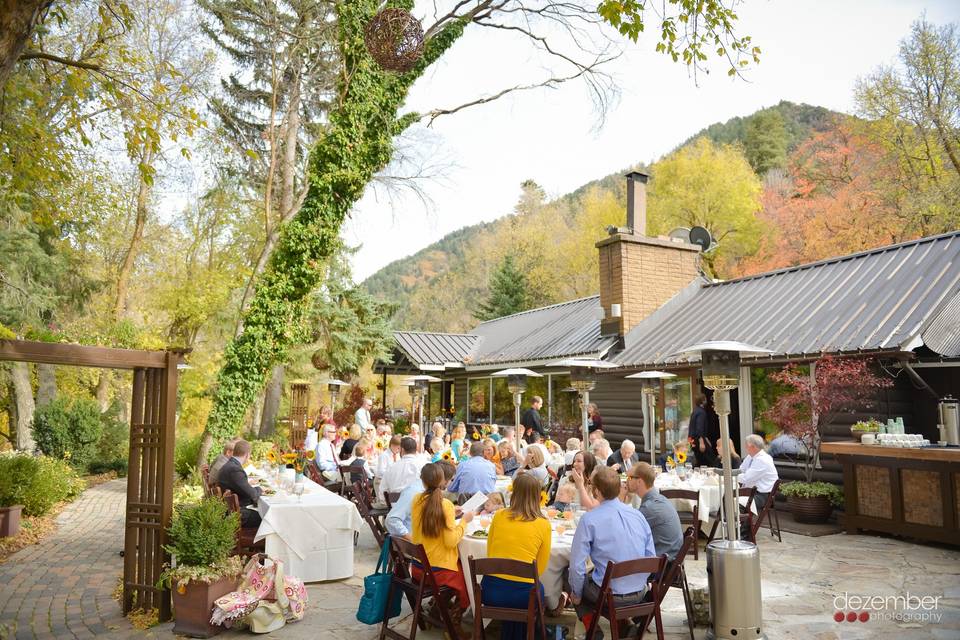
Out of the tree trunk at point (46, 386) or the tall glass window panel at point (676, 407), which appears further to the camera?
the tree trunk at point (46, 386)

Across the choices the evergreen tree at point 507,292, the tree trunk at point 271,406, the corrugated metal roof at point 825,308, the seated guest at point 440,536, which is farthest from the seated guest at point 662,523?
the evergreen tree at point 507,292

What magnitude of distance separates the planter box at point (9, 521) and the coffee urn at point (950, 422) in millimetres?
13093

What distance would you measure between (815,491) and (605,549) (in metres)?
6.62

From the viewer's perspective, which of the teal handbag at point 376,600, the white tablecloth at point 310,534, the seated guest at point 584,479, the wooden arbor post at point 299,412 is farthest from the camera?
the wooden arbor post at point 299,412

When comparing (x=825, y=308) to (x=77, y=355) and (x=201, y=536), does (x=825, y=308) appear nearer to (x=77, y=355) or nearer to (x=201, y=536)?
(x=201, y=536)

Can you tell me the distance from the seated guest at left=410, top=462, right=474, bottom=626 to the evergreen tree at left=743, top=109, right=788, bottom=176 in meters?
41.9

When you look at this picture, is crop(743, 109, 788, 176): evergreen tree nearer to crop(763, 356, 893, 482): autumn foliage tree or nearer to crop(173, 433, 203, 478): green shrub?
crop(763, 356, 893, 482): autumn foliage tree

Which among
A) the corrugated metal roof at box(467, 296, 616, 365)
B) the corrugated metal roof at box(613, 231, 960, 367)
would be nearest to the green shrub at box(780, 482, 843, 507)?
the corrugated metal roof at box(613, 231, 960, 367)

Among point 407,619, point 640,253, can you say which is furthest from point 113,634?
point 640,253

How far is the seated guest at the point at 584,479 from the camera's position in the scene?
5.85m

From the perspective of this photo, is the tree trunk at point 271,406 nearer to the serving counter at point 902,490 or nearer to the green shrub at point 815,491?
the green shrub at point 815,491

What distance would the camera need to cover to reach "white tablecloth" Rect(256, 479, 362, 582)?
→ 21.8 feet

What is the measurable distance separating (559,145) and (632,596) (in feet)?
33.9

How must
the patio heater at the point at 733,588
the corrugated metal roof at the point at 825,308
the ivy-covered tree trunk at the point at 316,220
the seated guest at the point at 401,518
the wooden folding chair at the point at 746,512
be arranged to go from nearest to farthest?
the patio heater at the point at 733,588 < the seated guest at the point at 401,518 < the wooden folding chair at the point at 746,512 < the corrugated metal roof at the point at 825,308 < the ivy-covered tree trunk at the point at 316,220
